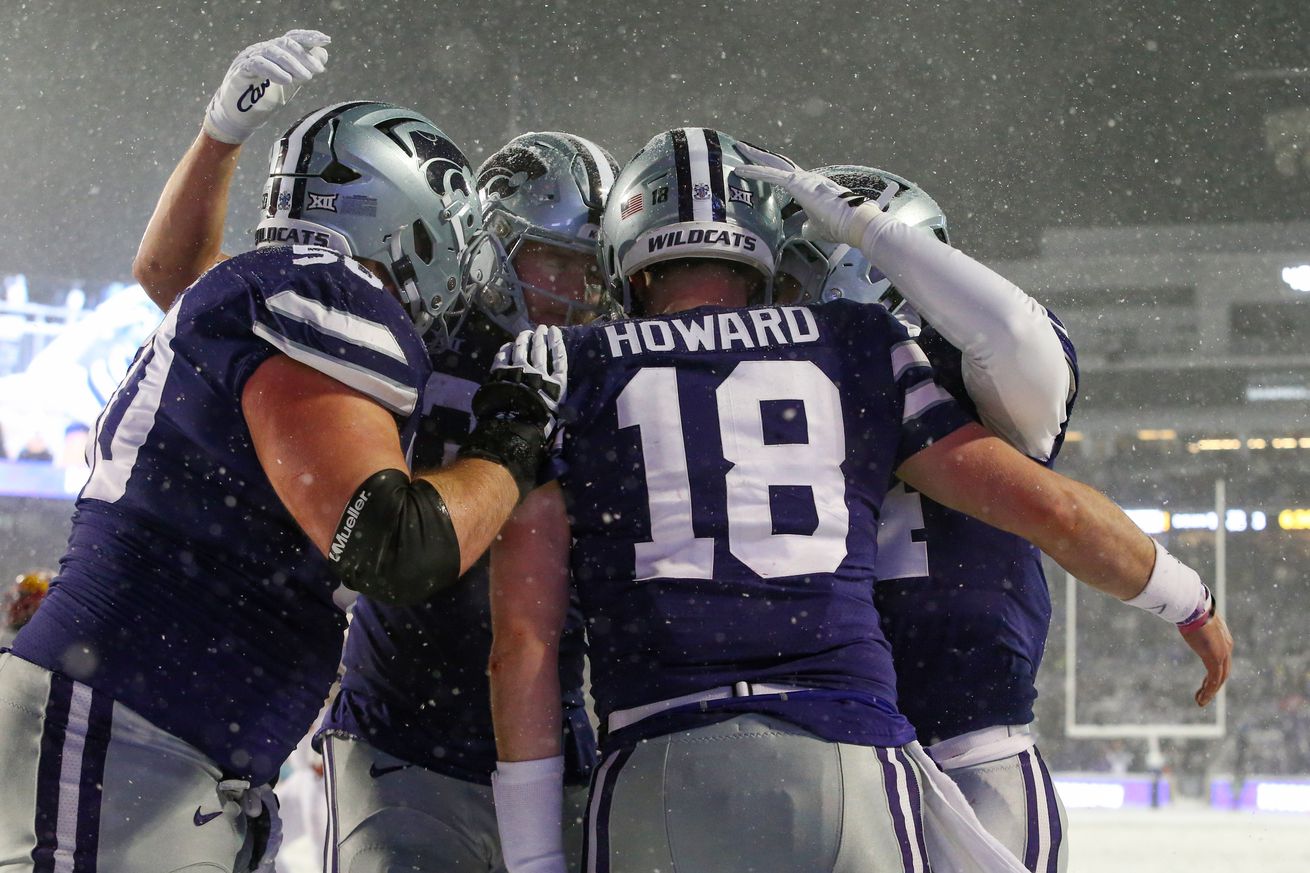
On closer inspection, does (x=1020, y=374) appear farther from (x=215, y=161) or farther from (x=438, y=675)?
(x=215, y=161)

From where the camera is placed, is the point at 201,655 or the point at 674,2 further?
the point at 674,2

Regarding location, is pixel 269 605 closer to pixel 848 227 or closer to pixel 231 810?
pixel 231 810

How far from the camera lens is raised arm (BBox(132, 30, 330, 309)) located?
204 centimetres

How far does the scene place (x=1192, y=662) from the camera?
1453cm

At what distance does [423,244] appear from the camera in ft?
6.27

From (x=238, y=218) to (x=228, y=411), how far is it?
11.1m

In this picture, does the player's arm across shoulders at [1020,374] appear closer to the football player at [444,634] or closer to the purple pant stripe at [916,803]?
the purple pant stripe at [916,803]

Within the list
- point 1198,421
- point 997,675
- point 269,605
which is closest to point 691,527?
point 269,605

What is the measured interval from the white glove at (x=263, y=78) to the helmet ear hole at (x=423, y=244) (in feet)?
1.10

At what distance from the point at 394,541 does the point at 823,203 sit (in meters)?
0.87

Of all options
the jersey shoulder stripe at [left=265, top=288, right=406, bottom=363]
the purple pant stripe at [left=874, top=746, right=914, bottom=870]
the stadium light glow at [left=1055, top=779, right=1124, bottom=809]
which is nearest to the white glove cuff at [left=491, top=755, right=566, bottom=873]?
the purple pant stripe at [left=874, top=746, right=914, bottom=870]

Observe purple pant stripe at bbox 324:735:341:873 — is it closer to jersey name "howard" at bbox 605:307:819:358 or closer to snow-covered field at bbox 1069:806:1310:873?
jersey name "howard" at bbox 605:307:819:358

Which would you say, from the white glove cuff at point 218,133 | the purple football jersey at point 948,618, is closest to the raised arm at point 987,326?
the purple football jersey at point 948,618

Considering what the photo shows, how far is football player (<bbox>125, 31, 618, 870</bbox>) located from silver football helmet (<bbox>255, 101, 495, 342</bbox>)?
0.16 metres
